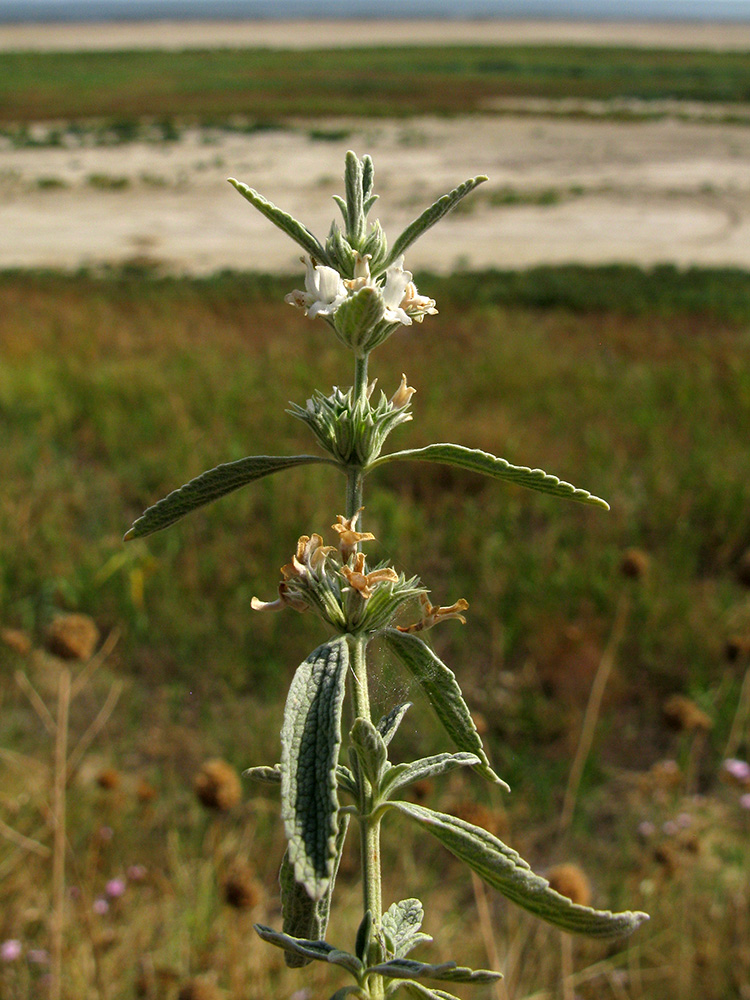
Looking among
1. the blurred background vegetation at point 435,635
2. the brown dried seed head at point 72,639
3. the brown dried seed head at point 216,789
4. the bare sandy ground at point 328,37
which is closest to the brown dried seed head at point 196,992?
the blurred background vegetation at point 435,635

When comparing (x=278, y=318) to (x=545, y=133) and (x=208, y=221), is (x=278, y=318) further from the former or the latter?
(x=545, y=133)

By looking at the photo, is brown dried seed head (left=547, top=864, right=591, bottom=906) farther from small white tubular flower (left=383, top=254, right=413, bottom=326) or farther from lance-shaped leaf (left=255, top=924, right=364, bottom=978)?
small white tubular flower (left=383, top=254, right=413, bottom=326)

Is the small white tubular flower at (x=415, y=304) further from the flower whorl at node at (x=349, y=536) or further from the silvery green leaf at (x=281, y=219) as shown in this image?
the flower whorl at node at (x=349, y=536)

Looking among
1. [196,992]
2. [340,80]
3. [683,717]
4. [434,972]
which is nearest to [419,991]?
[434,972]

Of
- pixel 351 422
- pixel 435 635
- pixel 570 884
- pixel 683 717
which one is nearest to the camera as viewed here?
pixel 351 422

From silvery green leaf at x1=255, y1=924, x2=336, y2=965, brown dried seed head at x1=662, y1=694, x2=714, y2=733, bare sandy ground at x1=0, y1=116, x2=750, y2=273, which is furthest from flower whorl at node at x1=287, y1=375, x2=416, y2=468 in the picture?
bare sandy ground at x1=0, y1=116, x2=750, y2=273

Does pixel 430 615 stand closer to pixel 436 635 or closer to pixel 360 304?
pixel 360 304
